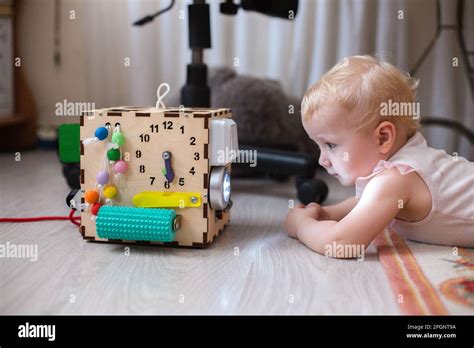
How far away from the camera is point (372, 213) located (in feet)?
3.24

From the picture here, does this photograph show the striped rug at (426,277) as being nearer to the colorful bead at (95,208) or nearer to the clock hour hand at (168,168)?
the clock hour hand at (168,168)

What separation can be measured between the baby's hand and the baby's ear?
0.20m

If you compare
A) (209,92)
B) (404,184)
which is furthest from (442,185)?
(209,92)

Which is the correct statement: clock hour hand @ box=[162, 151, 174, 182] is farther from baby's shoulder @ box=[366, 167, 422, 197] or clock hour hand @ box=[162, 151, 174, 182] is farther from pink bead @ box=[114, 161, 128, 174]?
baby's shoulder @ box=[366, 167, 422, 197]

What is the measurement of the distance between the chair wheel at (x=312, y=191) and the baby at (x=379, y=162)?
335 mm

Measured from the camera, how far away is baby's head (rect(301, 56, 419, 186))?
40.1 inches

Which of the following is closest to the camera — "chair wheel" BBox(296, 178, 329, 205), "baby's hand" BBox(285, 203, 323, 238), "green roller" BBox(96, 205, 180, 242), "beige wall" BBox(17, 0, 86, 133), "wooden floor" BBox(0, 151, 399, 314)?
"wooden floor" BBox(0, 151, 399, 314)

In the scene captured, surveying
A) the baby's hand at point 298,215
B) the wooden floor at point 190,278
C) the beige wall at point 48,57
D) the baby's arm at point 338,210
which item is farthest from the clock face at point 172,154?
the beige wall at point 48,57

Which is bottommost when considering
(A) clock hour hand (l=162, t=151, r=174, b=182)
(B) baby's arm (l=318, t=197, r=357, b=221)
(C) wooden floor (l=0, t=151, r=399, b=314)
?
(C) wooden floor (l=0, t=151, r=399, b=314)

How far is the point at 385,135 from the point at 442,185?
14 cm

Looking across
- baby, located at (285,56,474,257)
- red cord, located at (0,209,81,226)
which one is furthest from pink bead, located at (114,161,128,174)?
baby, located at (285,56,474,257)

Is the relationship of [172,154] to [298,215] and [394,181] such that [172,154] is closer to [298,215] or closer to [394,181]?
[298,215]

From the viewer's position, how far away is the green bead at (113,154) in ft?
3.34

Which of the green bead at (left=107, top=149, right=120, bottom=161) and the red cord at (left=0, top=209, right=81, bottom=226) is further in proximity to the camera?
the red cord at (left=0, top=209, right=81, bottom=226)
